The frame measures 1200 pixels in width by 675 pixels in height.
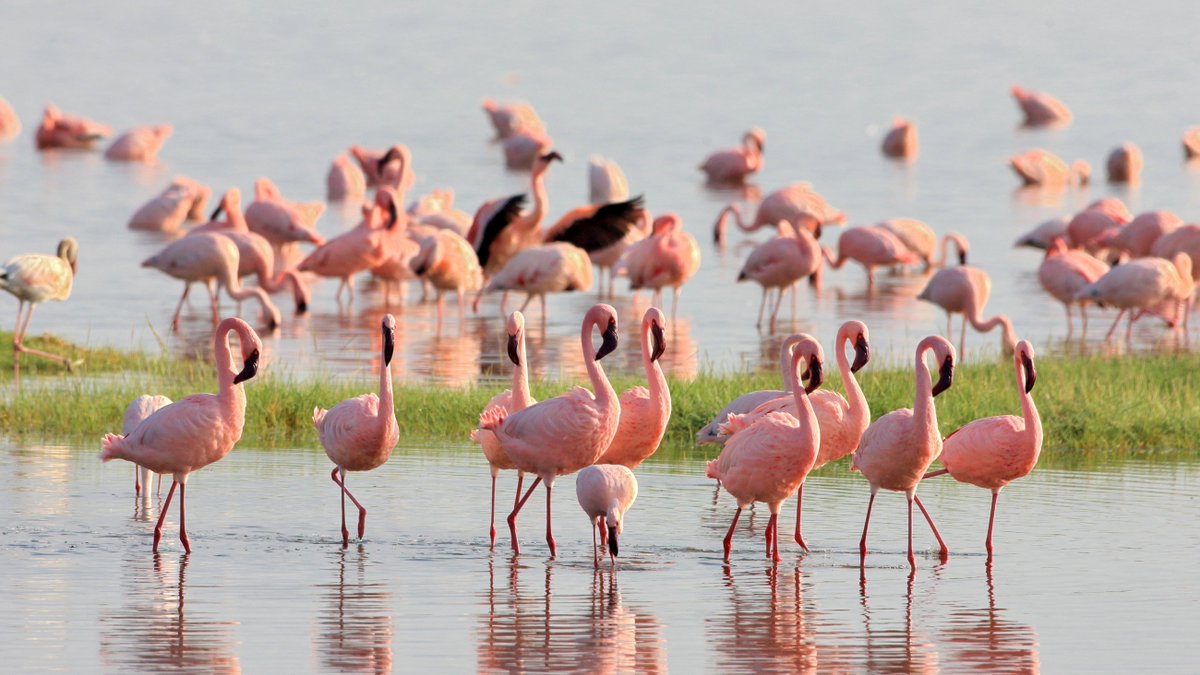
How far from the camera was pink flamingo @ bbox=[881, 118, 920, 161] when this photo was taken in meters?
38.5

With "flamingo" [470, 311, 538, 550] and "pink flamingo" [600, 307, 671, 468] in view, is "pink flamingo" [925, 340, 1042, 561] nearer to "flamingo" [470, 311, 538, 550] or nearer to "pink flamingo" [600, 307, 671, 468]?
"pink flamingo" [600, 307, 671, 468]

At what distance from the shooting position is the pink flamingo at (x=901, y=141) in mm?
38500

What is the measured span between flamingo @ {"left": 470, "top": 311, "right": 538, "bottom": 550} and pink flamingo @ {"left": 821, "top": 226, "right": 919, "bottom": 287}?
1203 cm

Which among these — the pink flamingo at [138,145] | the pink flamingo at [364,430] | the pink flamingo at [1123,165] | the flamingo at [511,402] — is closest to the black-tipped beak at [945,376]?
the flamingo at [511,402]

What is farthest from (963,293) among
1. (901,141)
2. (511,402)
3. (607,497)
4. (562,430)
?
(901,141)

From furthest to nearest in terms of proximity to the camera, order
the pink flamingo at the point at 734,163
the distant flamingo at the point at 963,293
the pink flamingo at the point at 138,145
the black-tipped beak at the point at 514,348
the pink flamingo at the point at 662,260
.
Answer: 1. the pink flamingo at the point at 138,145
2. the pink flamingo at the point at 734,163
3. the pink flamingo at the point at 662,260
4. the distant flamingo at the point at 963,293
5. the black-tipped beak at the point at 514,348

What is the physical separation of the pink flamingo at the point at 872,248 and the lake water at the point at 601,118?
36 cm

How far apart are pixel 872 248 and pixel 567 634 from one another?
47.1ft

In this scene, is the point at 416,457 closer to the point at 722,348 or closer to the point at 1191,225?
the point at 722,348

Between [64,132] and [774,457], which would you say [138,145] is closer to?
[64,132]

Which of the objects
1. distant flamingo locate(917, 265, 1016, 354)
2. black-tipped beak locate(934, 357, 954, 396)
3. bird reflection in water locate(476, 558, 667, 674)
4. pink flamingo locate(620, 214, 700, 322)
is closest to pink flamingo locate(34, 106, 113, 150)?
pink flamingo locate(620, 214, 700, 322)

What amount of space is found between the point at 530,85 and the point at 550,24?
60.2 feet

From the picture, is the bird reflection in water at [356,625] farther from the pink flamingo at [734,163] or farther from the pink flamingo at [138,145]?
the pink flamingo at [138,145]

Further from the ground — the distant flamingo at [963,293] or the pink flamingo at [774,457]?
the distant flamingo at [963,293]
